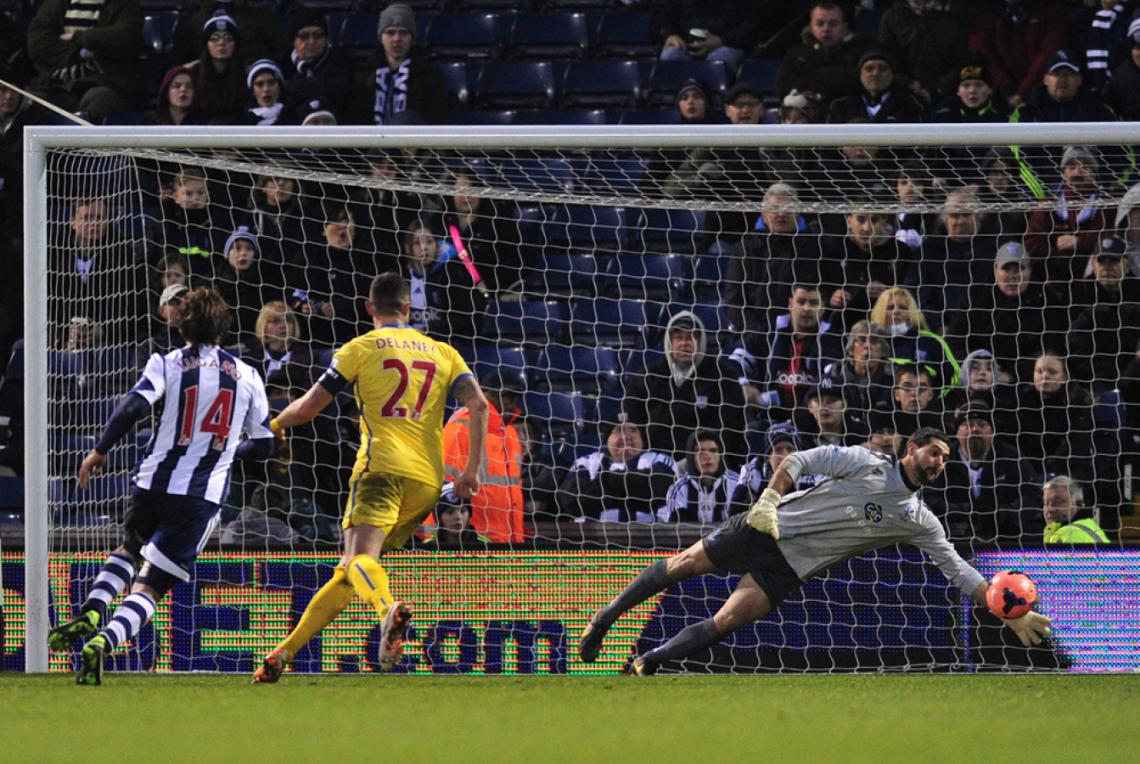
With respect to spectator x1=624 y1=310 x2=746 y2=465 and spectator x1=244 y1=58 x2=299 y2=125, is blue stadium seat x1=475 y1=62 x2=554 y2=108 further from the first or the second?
spectator x1=624 y1=310 x2=746 y2=465

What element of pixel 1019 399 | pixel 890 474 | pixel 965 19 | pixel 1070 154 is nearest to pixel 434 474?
pixel 890 474

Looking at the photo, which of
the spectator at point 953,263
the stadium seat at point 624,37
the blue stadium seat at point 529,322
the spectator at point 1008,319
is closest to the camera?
the spectator at point 1008,319

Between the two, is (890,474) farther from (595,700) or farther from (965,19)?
(965,19)

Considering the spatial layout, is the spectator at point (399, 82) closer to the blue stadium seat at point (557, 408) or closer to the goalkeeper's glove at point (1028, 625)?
the blue stadium seat at point (557, 408)

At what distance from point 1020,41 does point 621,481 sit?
510 centimetres

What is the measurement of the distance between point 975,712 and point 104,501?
535 cm

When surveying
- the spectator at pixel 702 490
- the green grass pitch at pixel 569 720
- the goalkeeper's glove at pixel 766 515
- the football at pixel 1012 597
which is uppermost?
the spectator at pixel 702 490

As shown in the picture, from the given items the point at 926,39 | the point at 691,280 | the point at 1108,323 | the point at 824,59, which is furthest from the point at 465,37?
the point at 1108,323

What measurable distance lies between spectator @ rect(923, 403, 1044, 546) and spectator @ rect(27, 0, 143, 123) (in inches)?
272

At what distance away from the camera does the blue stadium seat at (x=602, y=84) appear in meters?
13.9

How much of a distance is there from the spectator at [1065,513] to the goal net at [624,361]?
0.02 metres

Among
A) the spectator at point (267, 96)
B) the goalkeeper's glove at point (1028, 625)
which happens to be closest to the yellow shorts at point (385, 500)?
the goalkeeper's glove at point (1028, 625)

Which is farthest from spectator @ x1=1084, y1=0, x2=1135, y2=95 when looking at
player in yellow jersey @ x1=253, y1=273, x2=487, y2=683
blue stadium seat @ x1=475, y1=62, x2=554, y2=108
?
player in yellow jersey @ x1=253, y1=273, x2=487, y2=683

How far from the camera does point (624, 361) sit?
1143 cm
